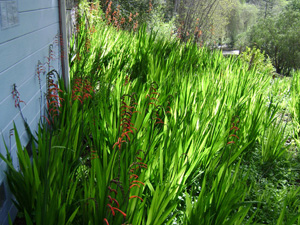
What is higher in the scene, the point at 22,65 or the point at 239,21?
the point at 22,65

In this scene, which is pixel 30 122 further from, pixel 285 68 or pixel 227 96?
pixel 285 68

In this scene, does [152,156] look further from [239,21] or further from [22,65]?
[239,21]

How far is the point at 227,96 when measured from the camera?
9.12ft

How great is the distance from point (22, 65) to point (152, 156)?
91 cm

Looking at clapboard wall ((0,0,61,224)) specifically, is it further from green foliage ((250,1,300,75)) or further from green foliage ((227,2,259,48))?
green foliage ((227,2,259,48))

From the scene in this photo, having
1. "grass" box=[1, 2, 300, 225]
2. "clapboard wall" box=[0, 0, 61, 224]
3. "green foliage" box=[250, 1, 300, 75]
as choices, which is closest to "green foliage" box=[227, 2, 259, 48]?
"green foliage" box=[250, 1, 300, 75]

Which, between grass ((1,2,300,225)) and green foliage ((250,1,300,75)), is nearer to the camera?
grass ((1,2,300,225))

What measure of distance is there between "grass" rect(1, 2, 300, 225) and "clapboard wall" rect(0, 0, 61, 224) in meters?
0.10

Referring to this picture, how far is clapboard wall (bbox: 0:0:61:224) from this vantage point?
1519 mm

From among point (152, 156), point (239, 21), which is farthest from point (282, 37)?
point (152, 156)

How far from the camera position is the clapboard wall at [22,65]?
1.52 m

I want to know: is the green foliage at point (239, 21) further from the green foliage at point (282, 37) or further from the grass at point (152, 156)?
the grass at point (152, 156)

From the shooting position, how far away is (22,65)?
1.82 metres

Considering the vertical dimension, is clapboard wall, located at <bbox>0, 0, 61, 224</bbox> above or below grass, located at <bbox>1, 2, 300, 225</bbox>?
above
